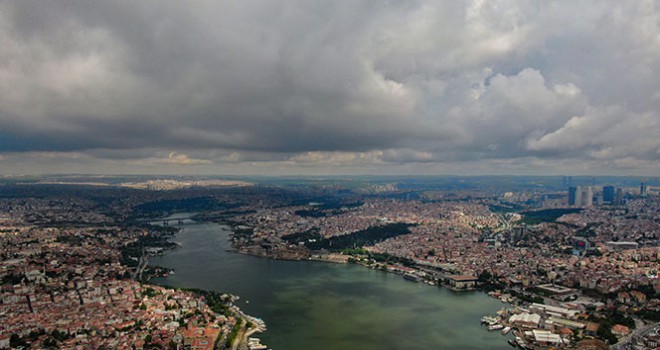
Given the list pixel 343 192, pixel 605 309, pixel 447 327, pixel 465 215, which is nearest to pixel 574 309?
pixel 605 309

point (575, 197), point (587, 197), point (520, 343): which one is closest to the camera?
point (520, 343)

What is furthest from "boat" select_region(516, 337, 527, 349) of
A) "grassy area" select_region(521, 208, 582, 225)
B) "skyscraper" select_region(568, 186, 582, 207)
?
"skyscraper" select_region(568, 186, 582, 207)

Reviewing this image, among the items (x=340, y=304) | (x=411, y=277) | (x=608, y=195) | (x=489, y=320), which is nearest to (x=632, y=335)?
(x=489, y=320)

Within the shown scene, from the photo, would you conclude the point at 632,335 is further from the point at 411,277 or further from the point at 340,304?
the point at 411,277

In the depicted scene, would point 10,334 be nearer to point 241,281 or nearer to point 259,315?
point 259,315

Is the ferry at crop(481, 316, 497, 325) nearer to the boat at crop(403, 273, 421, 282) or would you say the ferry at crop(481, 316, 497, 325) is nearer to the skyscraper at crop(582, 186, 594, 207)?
the boat at crop(403, 273, 421, 282)

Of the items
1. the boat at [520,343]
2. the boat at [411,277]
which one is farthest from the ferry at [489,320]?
the boat at [411,277]

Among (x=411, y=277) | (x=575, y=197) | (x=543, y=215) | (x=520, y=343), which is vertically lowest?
(x=411, y=277)

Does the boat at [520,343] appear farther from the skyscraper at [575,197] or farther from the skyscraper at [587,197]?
the skyscraper at [587,197]
